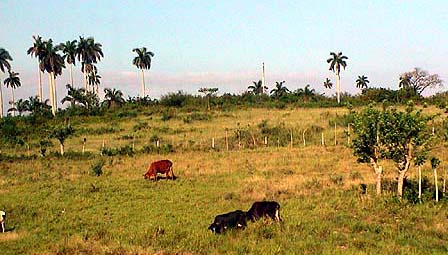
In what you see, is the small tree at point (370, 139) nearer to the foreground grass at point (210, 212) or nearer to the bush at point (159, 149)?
the foreground grass at point (210, 212)

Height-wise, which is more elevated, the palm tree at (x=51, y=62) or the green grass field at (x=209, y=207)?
the palm tree at (x=51, y=62)

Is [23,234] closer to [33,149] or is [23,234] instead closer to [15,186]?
[15,186]

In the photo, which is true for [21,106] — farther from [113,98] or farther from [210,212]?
[210,212]

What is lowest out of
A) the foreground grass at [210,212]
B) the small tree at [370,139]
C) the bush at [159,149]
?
the foreground grass at [210,212]

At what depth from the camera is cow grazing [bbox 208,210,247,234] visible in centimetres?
1281

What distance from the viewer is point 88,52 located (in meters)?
88.2

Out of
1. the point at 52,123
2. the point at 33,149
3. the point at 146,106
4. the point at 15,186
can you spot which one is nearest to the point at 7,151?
the point at 33,149

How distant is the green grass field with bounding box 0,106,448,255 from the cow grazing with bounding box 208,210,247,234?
257 millimetres

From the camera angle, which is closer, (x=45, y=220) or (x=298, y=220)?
(x=298, y=220)

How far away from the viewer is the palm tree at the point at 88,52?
287 ft

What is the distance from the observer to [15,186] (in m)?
24.0

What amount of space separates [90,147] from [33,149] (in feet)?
20.7

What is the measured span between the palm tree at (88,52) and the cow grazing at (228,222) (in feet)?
256

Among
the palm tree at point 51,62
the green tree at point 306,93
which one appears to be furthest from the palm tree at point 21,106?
the green tree at point 306,93
